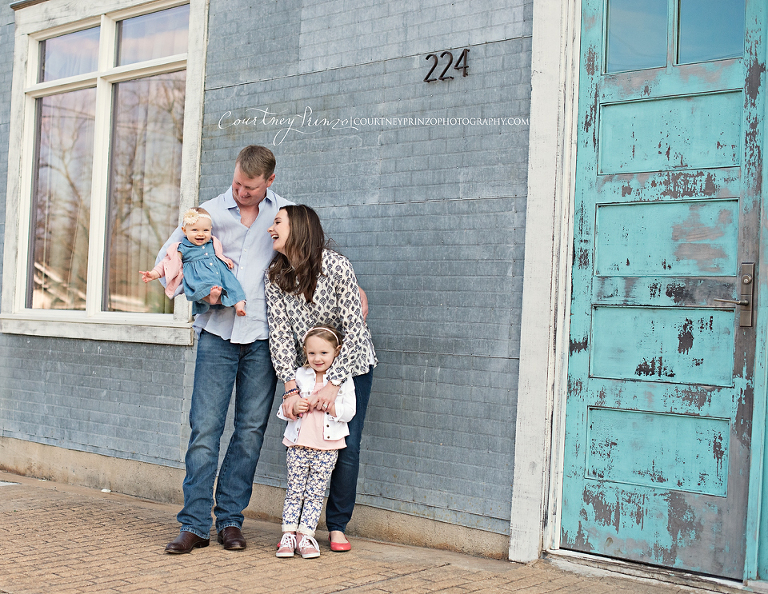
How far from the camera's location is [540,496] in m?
3.96

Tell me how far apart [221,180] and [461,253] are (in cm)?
191

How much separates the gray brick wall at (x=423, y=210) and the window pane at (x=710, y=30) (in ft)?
2.42

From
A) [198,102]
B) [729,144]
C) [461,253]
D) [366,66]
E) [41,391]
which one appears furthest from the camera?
[41,391]

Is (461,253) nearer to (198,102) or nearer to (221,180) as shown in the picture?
(221,180)

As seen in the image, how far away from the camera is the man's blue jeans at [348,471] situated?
4082 mm

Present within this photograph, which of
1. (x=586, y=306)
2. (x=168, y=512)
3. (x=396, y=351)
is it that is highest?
(x=586, y=306)

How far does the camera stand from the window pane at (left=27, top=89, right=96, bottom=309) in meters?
6.58

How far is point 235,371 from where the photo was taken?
13.8 ft

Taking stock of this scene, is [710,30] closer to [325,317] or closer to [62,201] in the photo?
[325,317]

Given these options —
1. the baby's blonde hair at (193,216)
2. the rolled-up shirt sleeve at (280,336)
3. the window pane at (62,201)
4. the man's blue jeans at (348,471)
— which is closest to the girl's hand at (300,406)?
the rolled-up shirt sleeve at (280,336)

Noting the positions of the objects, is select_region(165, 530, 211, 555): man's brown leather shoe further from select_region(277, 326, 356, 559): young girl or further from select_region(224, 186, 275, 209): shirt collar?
select_region(224, 186, 275, 209): shirt collar

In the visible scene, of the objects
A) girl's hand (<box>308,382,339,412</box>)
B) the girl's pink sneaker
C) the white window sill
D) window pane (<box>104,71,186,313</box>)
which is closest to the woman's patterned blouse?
girl's hand (<box>308,382,339,412</box>)

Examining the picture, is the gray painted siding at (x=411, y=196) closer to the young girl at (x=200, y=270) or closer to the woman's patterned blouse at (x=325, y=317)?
the woman's patterned blouse at (x=325, y=317)

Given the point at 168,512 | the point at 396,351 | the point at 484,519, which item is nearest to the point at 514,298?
the point at 396,351
